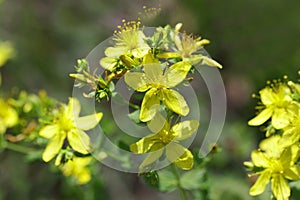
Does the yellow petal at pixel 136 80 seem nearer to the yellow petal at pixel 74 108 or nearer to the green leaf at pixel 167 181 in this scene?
the yellow petal at pixel 74 108

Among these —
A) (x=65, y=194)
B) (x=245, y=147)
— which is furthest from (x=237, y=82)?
(x=65, y=194)

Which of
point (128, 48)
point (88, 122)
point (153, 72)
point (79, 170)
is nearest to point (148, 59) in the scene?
point (153, 72)

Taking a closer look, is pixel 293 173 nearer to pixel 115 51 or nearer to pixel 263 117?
pixel 263 117

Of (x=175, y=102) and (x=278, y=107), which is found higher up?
(x=278, y=107)

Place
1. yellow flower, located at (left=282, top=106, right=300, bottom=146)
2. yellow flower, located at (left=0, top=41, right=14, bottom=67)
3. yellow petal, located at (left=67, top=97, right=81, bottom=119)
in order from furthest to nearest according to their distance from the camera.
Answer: yellow flower, located at (left=0, top=41, right=14, bottom=67), yellow petal, located at (left=67, top=97, right=81, bottom=119), yellow flower, located at (left=282, top=106, right=300, bottom=146)

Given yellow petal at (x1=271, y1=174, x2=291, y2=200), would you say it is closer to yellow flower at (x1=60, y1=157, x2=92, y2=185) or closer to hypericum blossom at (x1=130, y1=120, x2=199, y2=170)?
hypericum blossom at (x1=130, y1=120, x2=199, y2=170)

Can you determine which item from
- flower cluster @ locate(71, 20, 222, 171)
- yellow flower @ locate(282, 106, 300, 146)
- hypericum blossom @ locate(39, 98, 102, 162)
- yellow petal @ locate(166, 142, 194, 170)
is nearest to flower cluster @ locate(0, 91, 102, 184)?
hypericum blossom @ locate(39, 98, 102, 162)
